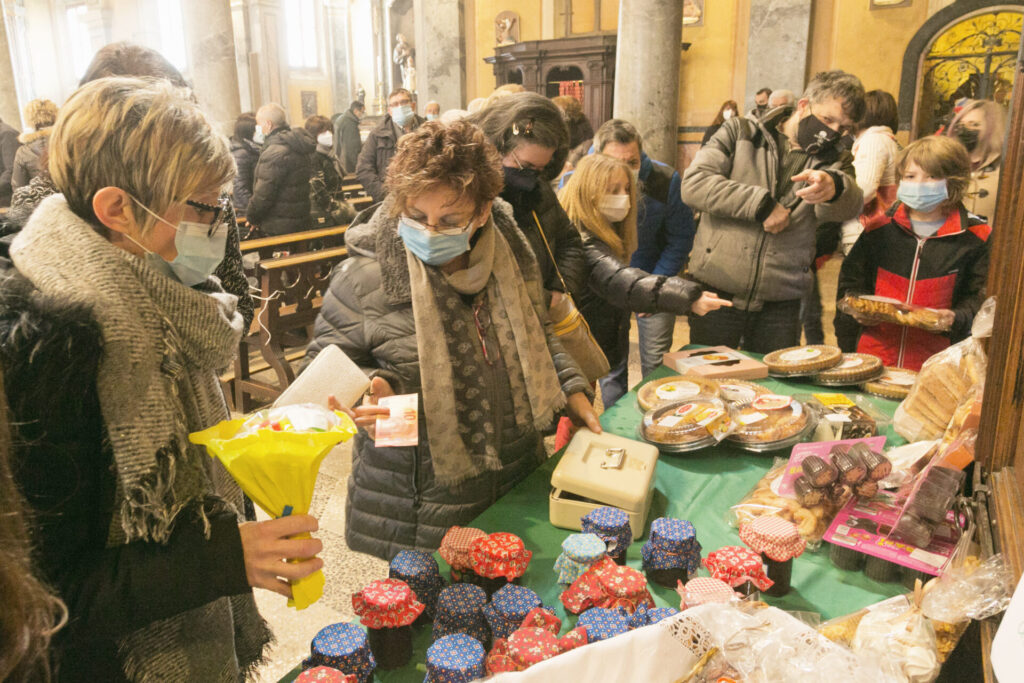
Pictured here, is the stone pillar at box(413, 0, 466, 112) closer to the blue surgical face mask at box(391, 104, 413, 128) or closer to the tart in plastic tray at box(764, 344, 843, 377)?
the blue surgical face mask at box(391, 104, 413, 128)

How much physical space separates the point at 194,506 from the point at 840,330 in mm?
3131

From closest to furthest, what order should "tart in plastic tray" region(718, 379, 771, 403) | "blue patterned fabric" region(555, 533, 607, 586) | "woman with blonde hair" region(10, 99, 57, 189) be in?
"blue patterned fabric" region(555, 533, 607, 586)
"tart in plastic tray" region(718, 379, 771, 403)
"woman with blonde hair" region(10, 99, 57, 189)

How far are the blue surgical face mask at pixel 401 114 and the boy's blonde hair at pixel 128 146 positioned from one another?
6.05 m

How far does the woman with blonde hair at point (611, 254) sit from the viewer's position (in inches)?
117

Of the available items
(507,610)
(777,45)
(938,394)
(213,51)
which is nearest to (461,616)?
(507,610)

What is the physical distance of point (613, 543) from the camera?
5.50 ft

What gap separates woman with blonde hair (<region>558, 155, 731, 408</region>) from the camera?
2982mm

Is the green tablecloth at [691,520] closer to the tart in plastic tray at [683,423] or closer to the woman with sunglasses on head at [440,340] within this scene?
the tart in plastic tray at [683,423]

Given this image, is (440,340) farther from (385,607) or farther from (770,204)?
(770,204)

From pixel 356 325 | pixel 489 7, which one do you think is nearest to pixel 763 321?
pixel 356 325

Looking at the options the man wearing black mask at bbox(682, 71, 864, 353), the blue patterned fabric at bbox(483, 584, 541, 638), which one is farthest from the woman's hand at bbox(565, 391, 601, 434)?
the man wearing black mask at bbox(682, 71, 864, 353)

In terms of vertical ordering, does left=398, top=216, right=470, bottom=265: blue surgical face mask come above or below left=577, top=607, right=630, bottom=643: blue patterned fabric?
above

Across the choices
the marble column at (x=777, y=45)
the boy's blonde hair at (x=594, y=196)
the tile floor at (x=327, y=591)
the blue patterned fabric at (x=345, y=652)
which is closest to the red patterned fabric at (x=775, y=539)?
the blue patterned fabric at (x=345, y=652)

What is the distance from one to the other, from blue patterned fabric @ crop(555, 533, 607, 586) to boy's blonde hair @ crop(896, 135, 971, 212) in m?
2.36
